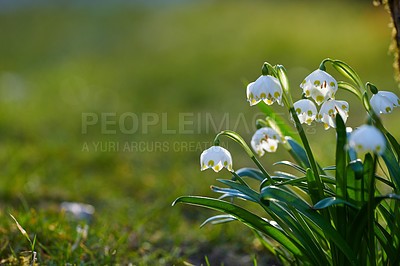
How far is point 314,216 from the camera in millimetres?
1263

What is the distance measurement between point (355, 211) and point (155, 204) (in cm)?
146

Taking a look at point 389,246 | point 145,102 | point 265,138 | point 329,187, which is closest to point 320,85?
point 265,138

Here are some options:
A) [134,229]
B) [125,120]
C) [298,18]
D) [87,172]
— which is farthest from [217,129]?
[298,18]

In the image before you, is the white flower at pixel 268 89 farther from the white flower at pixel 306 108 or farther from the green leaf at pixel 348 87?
the green leaf at pixel 348 87

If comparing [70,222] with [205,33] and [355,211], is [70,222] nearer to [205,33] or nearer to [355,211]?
[355,211]

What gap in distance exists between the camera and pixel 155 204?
99.9 inches

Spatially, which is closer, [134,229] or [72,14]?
[134,229]

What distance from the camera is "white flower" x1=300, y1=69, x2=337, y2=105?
4.09 feet

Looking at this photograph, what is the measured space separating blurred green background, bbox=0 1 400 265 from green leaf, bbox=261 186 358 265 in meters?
0.53

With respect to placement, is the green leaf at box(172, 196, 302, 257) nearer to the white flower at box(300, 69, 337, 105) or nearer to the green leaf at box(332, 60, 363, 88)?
the white flower at box(300, 69, 337, 105)

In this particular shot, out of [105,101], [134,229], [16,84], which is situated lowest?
[134,229]

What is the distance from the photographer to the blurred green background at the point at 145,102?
2.07m

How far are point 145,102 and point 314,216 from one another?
3633mm

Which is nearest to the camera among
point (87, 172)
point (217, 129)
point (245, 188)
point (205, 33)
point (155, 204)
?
point (245, 188)
